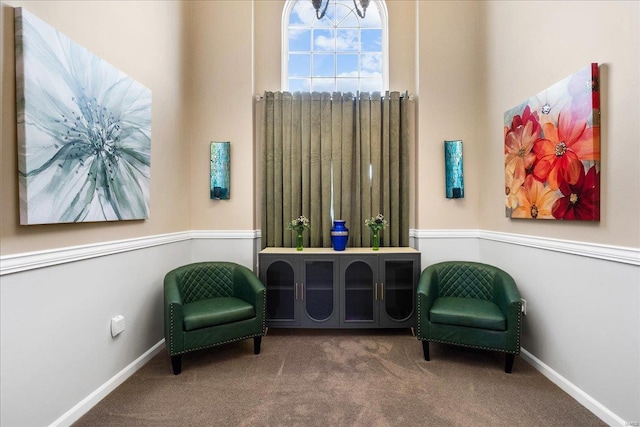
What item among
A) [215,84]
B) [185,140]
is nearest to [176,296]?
[185,140]

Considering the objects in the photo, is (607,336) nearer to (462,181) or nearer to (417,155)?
(462,181)

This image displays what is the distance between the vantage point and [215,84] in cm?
344

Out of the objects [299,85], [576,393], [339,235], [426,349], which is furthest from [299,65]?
[576,393]

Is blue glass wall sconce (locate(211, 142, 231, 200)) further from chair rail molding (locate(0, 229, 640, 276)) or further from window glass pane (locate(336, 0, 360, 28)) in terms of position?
window glass pane (locate(336, 0, 360, 28))

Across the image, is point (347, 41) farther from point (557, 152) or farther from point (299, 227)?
point (557, 152)

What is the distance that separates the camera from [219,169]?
3367mm

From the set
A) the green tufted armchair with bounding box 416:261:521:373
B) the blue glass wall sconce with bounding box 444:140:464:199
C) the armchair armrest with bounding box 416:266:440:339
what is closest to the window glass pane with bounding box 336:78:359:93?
the blue glass wall sconce with bounding box 444:140:464:199

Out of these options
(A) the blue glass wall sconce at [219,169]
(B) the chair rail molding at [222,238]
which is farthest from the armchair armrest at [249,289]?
(A) the blue glass wall sconce at [219,169]

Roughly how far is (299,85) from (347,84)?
1.91ft

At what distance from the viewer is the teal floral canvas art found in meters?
1.54

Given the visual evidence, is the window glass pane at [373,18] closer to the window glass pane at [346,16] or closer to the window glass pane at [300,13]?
the window glass pane at [346,16]

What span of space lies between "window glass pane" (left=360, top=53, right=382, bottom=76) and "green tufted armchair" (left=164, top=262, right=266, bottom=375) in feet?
8.96

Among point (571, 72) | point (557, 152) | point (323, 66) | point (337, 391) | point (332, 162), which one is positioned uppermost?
point (323, 66)

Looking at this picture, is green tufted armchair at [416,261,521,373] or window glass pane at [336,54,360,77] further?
window glass pane at [336,54,360,77]
